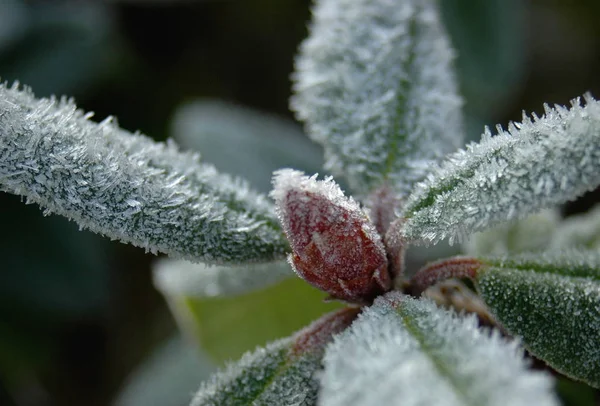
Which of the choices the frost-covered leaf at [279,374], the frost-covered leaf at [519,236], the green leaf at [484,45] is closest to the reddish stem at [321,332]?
the frost-covered leaf at [279,374]

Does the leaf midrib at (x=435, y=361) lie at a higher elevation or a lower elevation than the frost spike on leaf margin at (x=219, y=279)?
lower

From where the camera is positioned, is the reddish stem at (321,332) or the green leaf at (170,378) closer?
the reddish stem at (321,332)

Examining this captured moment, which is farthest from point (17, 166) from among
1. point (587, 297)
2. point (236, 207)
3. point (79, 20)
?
point (79, 20)

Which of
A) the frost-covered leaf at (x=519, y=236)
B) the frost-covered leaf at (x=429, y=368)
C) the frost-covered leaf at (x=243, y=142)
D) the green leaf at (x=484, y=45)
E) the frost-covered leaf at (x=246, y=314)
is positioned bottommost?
the frost-covered leaf at (x=429, y=368)

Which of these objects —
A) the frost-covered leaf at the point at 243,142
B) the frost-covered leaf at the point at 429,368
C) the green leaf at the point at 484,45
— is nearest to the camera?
the frost-covered leaf at the point at 429,368

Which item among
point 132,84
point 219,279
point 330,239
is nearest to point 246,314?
point 219,279

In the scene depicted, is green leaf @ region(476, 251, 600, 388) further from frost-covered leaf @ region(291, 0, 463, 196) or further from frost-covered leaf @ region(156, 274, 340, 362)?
frost-covered leaf @ region(156, 274, 340, 362)

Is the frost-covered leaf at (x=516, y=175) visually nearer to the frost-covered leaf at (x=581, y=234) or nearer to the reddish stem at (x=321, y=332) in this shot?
the reddish stem at (x=321, y=332)

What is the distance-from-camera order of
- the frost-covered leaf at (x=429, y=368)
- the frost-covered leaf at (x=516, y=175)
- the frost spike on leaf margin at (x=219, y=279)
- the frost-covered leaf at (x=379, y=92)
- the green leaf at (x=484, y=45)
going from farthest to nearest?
the green leaf at (x=484, y=45), the frost spike on leaf margin at (x=219, y=279), the frost-covered leaf at (x=379, y=92), the frost-covered leaf at (x=516, y=175), the frost-covered leaf at (x=429, y=368)
